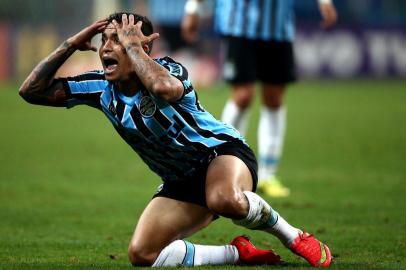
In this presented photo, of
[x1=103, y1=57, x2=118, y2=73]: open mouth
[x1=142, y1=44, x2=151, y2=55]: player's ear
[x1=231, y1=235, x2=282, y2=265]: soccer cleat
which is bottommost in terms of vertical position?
[x1=231, y1=235, x2=282, y2=265]: soccer cleat

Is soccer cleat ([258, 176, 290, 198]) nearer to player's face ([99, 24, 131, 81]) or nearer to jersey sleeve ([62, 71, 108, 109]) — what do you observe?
jersey sleeve ([62, 71, 108, 109])

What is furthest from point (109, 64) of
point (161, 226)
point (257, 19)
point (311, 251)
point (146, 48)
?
point (257, 19)

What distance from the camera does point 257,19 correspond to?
9.53 metres

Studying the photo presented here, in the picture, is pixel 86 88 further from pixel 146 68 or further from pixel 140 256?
pixel 140 256

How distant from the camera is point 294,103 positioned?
67.8 ft

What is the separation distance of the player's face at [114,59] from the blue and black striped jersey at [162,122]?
Answer: 16 cm

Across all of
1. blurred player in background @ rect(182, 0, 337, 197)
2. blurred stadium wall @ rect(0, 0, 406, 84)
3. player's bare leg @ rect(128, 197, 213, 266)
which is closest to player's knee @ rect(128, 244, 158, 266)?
player's bare leg @ rect(128, 197, 213, 266)

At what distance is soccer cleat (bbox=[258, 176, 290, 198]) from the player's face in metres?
3.88

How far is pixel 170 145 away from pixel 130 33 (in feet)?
2.26

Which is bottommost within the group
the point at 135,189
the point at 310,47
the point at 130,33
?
the point at 310,47

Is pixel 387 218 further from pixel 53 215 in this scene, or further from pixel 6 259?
pixel 6 259

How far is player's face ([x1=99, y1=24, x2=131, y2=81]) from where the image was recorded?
544 cm

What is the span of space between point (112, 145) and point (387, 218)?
6.88 metres

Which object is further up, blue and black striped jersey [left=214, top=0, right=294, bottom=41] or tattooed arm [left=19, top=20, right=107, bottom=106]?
tattooed arm [left=19, top=20, right=107, bottom=106]
